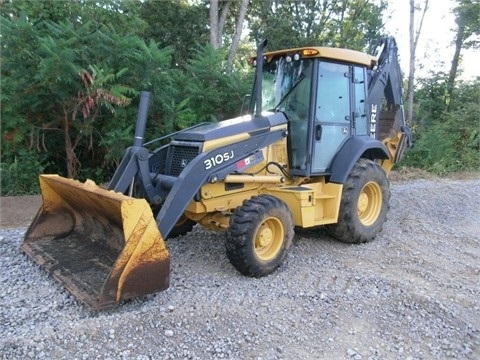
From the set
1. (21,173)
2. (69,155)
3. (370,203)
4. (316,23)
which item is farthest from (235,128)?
(316,23)

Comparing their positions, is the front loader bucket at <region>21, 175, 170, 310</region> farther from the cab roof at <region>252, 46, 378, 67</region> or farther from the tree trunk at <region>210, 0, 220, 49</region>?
the tree trunk at <region>210, 0, 220, 49</region>

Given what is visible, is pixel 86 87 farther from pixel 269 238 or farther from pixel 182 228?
pixel 269 238

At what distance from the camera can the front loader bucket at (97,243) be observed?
331 cm

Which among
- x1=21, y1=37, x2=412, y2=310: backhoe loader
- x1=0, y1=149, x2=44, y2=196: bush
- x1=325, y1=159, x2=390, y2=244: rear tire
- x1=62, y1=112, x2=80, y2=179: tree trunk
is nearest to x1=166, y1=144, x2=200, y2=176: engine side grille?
x1=21, y1=37, x2=412, y2=310: backhoe loader

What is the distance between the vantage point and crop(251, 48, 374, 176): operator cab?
4961 millimetres

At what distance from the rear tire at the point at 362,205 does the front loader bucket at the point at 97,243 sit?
2.53 m

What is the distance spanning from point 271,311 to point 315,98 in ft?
8.19

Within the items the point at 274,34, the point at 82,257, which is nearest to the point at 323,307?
the point at 82,257

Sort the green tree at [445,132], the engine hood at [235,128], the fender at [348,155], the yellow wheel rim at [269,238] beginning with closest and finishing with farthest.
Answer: the yellow wheel rim at [269,238] < the engine hood at [235,128] < the fender at [348,155] < the green tree at [445,132]

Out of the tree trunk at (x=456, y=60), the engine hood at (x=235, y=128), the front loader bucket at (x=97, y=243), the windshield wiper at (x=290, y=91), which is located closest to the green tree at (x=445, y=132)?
the tree trunk at (x=456, y=60)

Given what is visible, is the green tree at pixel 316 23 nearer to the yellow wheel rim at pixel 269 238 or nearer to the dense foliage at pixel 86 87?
the dense foliage at pixel 86 87

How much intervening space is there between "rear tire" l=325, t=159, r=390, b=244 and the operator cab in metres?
0.38

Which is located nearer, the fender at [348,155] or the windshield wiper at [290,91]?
the windshield wiper at [290,91]

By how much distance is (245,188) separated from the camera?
15.4ft
